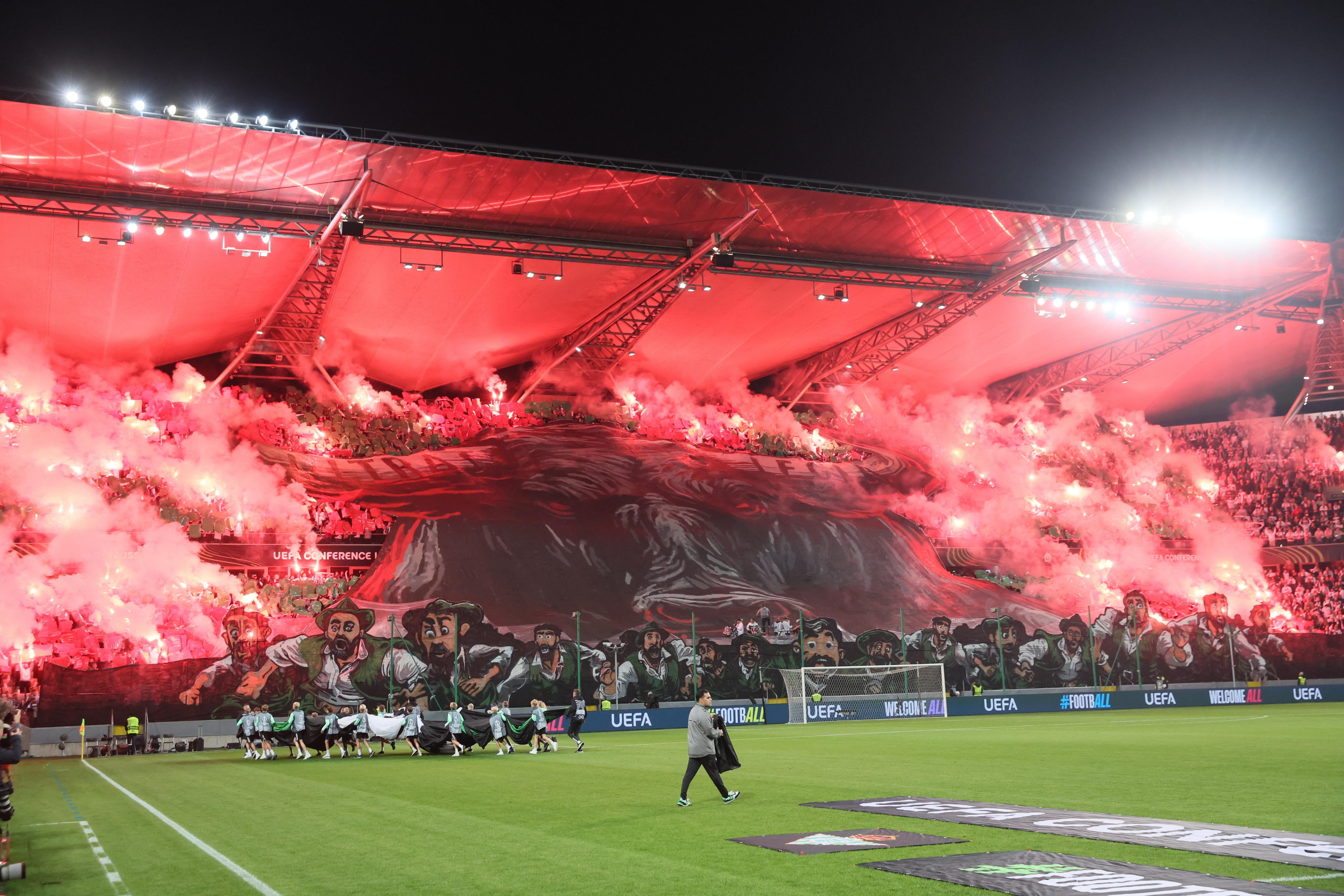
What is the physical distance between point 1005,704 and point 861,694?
507 centimetres

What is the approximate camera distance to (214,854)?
35.5 feet

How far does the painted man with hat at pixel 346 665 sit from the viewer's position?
32.6 meters

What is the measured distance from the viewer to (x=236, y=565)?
39469 millimetres

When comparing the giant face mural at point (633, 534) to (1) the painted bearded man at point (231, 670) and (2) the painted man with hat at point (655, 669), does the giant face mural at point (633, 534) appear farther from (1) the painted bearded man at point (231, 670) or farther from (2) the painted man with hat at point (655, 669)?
(1) the painted bearded man at point (231, 670)

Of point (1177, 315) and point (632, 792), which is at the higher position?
point (1177, 315)

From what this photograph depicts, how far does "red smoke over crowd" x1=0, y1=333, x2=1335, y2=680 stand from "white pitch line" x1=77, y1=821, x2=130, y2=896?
2445cm

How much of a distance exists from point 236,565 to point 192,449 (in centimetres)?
512

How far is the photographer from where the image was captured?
9327 mm

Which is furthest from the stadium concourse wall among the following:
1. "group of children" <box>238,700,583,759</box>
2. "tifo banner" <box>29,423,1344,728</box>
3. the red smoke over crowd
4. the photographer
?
the photographer

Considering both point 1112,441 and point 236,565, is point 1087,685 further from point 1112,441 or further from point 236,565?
point 236,565

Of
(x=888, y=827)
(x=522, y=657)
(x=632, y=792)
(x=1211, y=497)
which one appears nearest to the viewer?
(x=888, y=827)

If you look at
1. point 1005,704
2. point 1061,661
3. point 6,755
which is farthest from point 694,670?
point 6,755

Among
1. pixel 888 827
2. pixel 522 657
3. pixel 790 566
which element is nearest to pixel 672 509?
pixel 790 566

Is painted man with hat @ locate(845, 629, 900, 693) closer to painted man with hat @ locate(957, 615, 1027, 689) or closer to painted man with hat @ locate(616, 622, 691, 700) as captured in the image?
painted man with hat @ locate(957, 615, 1027, 689)
